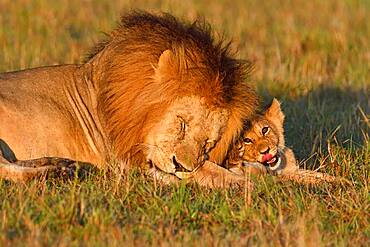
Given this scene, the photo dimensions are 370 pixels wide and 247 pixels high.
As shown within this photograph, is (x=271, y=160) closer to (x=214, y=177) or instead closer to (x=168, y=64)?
(x=214, y=177)

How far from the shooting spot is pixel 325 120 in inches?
264

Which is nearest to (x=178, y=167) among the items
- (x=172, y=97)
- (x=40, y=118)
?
(x=172, y=97)

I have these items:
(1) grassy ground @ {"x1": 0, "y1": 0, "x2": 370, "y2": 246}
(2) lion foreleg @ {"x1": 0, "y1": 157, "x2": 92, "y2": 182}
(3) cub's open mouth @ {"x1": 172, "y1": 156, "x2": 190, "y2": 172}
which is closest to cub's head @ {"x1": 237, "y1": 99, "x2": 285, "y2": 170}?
(1) grassy ground @ {"x1": 0, "y1": 0, "x2": 370, "y2": 246}

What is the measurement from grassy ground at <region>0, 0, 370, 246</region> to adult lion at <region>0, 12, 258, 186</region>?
221 mm

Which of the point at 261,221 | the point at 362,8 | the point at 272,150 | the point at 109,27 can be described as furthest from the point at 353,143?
the point at 362,8

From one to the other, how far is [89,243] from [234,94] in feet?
4.65

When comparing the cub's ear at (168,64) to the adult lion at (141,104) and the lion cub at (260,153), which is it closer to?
the adult lion at (141,104)

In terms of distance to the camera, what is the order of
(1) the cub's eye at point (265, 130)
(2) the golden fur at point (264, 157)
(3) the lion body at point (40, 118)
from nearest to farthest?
(3) the lion body at point (40, 118) < (2) the golden fur at point (264, 157) < (1) the cub's eye at point (265, 130)

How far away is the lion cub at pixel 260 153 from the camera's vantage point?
5086 millimetres

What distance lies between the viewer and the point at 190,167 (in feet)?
15.3

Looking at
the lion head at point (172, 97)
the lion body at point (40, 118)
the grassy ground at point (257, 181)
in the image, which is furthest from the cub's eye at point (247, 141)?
the lion body at point (40, 118)

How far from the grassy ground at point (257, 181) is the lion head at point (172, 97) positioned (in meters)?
0.22

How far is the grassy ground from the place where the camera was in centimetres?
393

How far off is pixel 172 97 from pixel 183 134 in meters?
0.19
